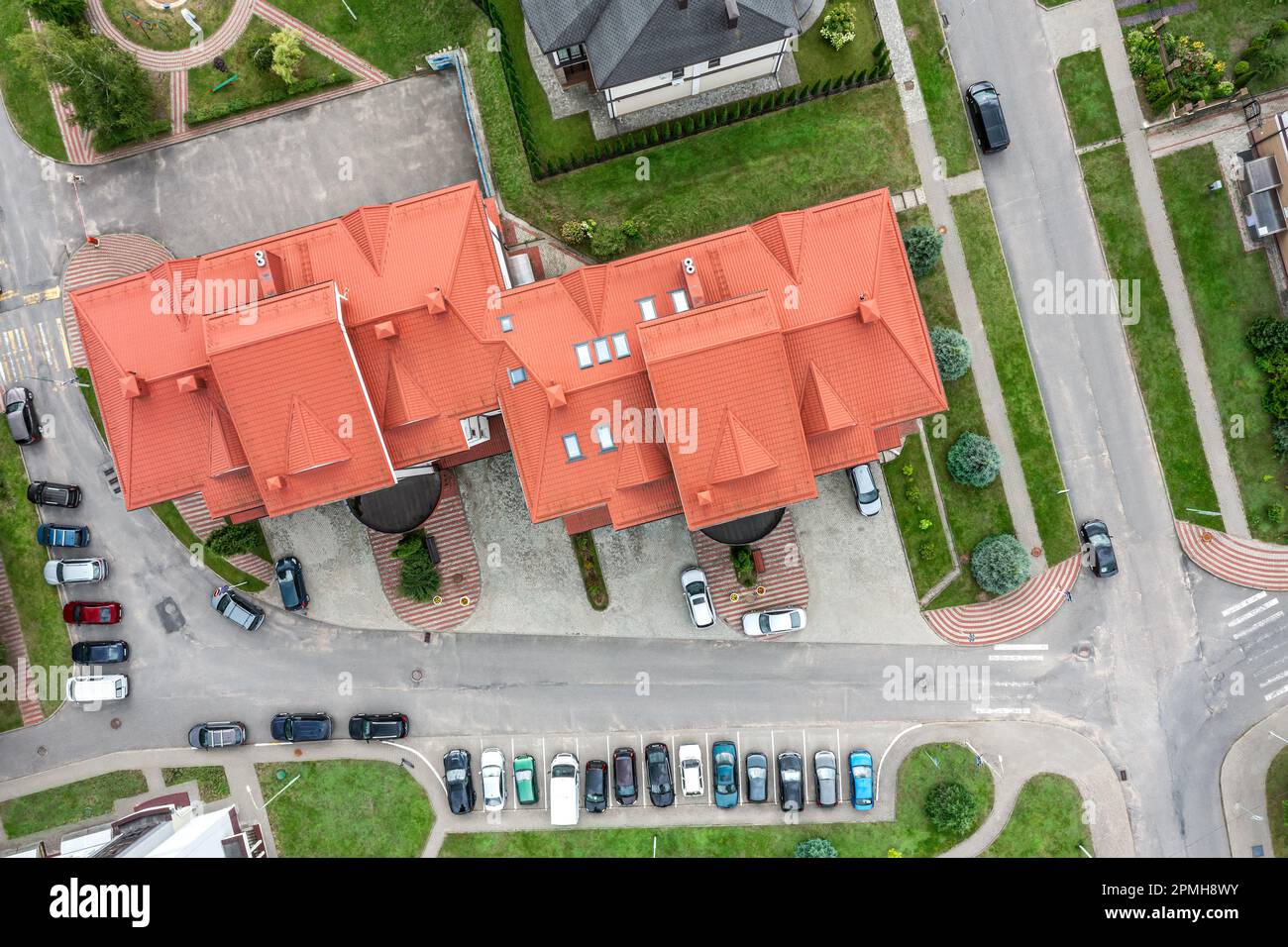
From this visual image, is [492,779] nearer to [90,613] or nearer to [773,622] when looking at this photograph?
[773,622]

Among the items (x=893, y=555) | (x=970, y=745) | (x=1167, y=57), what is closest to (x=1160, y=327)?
(x=1167, y=57)

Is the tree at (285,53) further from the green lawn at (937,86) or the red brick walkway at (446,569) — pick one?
the green lawn at (937,86)

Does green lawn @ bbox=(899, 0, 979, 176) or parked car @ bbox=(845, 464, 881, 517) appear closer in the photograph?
parked car @ bbox=(845, 464, 881, 517)

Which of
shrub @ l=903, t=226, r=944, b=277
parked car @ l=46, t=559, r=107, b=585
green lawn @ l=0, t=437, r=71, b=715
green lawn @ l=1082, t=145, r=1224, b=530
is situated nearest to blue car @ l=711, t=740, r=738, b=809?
shrub @ l=903, t=226, r=944, b=277

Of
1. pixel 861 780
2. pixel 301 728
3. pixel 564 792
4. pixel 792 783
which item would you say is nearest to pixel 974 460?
pixel 861 780

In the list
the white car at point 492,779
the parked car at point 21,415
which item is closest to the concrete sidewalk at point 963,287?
the white car at point 492,779

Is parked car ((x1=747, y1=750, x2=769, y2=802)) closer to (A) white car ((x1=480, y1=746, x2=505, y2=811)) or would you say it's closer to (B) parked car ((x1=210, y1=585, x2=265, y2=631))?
(A) white car ((x1=480, y1=746, x2=505, y2=811))

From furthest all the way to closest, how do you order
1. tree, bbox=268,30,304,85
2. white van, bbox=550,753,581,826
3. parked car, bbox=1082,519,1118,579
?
1. white van, bbox=550,753,581,826
2. parked car, bbox=1082,519,1118,579
3. tree, bbox=268,30,304,85

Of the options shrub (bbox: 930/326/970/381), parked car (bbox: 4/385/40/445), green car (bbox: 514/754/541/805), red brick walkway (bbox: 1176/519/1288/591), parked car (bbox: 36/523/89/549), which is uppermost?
parked car (bbox: 4/385/40/445)
